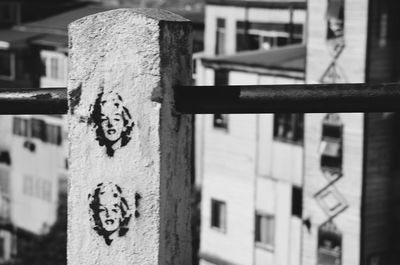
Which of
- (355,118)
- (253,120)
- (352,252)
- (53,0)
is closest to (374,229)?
(352,252)

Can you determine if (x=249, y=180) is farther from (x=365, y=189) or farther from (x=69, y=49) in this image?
(x=69, y=49)

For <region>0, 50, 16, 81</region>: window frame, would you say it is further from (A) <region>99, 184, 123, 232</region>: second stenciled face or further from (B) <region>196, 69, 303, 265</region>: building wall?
(A) <region>99, 184, 123, 232</region>: second stenciled face

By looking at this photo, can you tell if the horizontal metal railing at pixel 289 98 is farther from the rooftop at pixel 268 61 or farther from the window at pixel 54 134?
the window at pixel 54 134

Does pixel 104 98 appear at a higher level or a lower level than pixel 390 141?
higher

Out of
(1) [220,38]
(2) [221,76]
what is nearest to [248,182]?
(2) [221,76]

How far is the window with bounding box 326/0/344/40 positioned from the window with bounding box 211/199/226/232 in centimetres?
627

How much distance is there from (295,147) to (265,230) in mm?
2465

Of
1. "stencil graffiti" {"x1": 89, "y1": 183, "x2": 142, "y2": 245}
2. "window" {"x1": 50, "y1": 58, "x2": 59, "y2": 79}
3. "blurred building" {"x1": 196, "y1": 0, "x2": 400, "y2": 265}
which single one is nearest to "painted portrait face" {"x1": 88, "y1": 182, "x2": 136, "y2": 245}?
"stencil graffiti" {"x1": 89, "y1": 183, "x2": 142, "y2": 245}

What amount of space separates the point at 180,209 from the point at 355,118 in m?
21.7

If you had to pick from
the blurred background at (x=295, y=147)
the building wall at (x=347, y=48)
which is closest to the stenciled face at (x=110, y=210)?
the blurred background at (x=295, y=147)

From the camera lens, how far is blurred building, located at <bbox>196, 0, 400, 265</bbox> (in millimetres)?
23594

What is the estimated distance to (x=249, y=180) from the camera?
91.6 ft

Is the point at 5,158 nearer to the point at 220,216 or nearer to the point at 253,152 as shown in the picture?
the point at 220,216

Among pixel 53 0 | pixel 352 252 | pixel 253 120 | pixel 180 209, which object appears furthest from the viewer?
pixel 53 0
